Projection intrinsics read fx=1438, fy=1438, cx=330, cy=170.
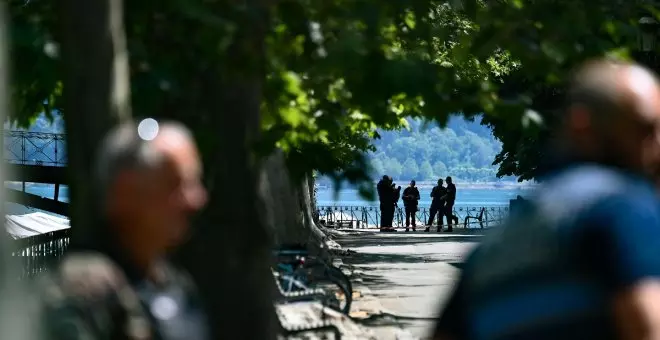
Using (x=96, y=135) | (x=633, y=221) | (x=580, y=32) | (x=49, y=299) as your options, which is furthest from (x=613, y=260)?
(x=580, y=32)

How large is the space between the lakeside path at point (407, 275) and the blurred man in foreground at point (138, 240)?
652 centimetres

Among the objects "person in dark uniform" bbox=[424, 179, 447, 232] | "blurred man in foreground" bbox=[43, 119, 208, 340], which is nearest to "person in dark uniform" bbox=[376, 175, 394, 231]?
"person in dark uniform" bbox=[424, 179, 447, 232]

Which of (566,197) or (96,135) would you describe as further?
(96,135)

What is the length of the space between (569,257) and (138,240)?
36.9 inches

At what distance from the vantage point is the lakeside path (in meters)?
16.6

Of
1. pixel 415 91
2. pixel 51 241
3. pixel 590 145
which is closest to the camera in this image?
pixel 590 145

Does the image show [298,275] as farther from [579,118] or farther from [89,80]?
[579,118]

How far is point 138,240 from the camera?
3059 mm

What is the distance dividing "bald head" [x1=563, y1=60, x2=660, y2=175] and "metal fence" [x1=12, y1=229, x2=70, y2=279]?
11365 mm

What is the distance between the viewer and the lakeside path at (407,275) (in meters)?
16.6

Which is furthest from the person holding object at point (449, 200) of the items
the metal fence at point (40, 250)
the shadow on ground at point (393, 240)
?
the metal fence at point (40, 250)

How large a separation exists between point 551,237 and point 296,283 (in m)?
10.5

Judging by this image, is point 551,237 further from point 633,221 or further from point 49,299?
point 49,299

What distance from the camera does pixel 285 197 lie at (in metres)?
25.4
